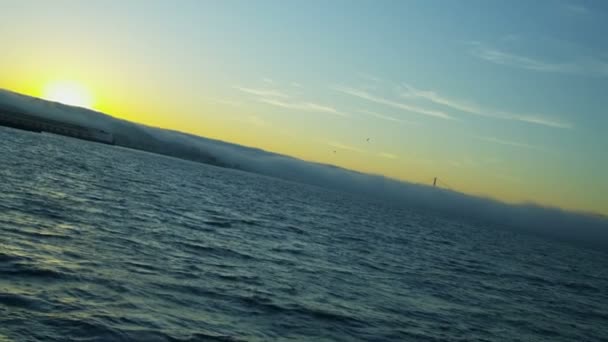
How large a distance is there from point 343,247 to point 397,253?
8.84 meters

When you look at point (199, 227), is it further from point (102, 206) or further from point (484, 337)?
point (484, 337)

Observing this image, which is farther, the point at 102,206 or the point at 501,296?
the point at 102,206

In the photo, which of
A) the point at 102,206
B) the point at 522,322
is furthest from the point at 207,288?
the point at 102,206

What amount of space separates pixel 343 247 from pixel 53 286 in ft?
111

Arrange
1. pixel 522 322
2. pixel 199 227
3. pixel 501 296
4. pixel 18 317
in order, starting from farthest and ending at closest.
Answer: pixel 199 227, pixel 501 296, pixel 522 322, pixel 18 317

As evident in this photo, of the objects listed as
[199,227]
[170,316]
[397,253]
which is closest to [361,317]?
[170,316]

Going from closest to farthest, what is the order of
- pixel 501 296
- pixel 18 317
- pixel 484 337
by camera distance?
1. pixel 18 317
2. pixel 484 337
3. pixel 501 296

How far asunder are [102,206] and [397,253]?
31.4m

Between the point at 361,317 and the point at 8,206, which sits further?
the point at 8,206

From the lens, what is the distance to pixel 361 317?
2270cm

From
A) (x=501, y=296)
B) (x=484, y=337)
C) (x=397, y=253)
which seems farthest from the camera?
(x=397, y=253)

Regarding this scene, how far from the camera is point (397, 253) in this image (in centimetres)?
5459

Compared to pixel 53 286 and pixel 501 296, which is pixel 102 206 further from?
pixel 501 296

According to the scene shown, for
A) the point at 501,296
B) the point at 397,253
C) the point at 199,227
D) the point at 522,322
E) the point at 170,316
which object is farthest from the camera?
the point at 397,253
